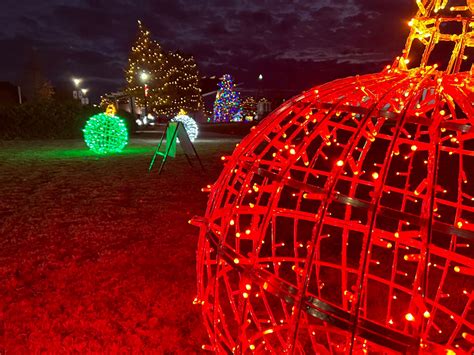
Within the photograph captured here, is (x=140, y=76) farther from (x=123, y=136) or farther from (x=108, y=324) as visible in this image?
(x=108, y=324)

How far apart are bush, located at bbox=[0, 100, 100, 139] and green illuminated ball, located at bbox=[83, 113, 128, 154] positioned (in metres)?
9.63

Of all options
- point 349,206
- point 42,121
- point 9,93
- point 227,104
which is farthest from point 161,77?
point 349,206

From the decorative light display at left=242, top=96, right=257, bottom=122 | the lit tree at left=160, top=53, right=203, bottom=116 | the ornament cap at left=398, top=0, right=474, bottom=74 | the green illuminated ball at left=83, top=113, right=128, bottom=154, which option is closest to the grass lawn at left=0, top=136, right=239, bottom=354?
the ornament cap at left=398, top=0, right=474, bottom=74

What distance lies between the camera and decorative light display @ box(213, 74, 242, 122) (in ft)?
180

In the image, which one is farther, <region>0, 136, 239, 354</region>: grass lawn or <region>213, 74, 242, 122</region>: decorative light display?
<region>213, 74, 242, 122</region>: decorative light display

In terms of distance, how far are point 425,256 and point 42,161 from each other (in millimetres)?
14122

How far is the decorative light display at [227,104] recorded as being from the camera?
5494cm

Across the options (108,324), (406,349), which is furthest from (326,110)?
(108,324)

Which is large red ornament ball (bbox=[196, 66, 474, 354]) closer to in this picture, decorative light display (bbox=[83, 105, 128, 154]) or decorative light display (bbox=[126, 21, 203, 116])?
decorative light display (bbox=[83, 105, 128, 154])

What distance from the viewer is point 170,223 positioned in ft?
21.2

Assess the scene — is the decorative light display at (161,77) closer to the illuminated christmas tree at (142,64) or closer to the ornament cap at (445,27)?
the illuminated christmas tree at (142,64)

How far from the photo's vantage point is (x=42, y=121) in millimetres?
23828

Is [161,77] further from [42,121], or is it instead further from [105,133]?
[105,133]

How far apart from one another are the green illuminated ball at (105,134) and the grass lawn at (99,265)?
17.6ft
